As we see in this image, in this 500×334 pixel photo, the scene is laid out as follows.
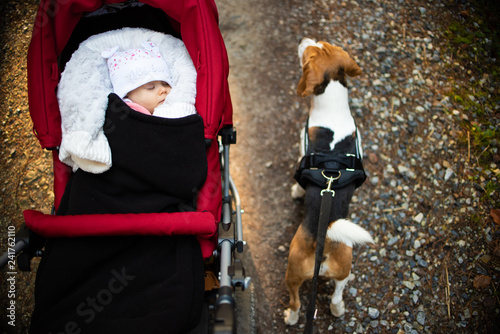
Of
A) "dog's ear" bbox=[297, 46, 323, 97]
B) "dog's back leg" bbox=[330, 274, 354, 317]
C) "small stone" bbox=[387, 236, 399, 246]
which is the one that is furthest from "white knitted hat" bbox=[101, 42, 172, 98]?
"small stone" bbox=[387, 236, 399, 246]

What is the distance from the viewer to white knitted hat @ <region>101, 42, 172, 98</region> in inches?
84.8

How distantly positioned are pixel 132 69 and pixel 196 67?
0.41 m

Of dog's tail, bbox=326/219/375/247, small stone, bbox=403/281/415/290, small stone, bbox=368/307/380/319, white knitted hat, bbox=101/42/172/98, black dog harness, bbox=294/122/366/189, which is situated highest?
white knitted hat, bbox=101/42/172/98

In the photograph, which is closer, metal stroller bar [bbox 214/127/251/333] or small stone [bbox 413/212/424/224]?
metal stroller bar [bbox 214/127/251/333]

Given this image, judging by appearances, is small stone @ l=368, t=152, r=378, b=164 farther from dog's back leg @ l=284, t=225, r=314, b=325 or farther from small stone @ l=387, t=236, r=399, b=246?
dog's back leg @ l=284, t=225, r=314, b=325

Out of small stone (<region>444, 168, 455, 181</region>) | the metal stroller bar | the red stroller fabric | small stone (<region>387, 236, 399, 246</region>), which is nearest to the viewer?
the metal stroller bar

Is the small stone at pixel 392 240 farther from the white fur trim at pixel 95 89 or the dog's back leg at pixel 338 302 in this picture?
the white fur trim at pixel 95 89

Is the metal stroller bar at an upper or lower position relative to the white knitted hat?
lower

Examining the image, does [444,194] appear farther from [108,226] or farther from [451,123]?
[108,226]

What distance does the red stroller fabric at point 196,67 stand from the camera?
188 cm

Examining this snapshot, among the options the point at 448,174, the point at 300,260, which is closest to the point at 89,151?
the point at 300,260

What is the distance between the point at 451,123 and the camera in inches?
135

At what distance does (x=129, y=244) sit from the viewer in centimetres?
170

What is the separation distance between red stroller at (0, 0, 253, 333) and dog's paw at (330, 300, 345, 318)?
3.60 feet
